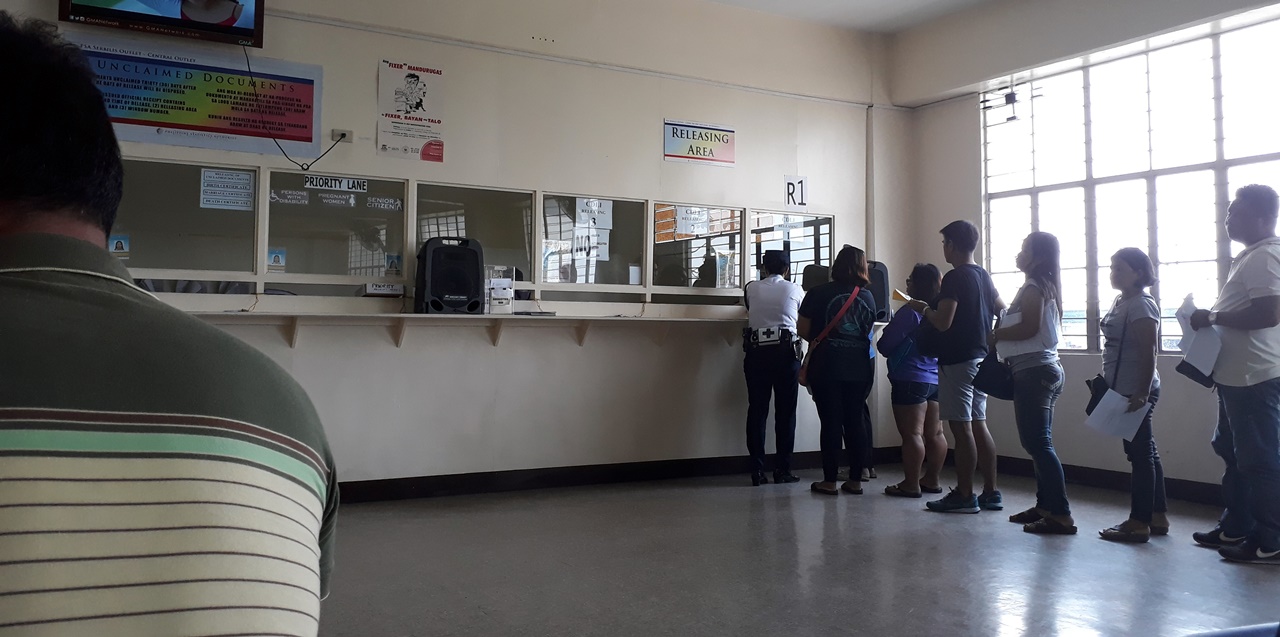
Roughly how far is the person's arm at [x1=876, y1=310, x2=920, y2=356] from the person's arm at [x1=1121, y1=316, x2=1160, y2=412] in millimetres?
1498

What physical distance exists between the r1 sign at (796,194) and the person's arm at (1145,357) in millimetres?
3057

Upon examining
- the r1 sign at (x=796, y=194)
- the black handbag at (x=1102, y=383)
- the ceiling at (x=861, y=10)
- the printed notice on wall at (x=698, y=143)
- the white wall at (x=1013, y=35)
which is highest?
the ceiling at (x=861, y=10)

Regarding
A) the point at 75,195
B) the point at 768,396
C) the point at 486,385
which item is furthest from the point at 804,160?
the point at 75,195

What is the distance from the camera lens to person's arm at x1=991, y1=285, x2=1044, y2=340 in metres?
4.34

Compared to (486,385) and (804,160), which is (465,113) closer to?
(486,385)

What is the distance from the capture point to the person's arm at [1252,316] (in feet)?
12.2

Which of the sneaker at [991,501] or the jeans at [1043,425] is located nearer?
the jeans at [1043,425]

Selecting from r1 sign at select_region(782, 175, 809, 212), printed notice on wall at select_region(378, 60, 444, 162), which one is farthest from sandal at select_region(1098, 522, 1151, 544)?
printed notice on wall at select_region(378, 60, 444, 162)

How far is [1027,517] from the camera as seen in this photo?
4.59 metres

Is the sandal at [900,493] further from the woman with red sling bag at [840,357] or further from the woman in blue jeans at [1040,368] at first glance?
the woman in blue jeans at [1040,368]

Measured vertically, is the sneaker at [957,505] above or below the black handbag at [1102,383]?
below

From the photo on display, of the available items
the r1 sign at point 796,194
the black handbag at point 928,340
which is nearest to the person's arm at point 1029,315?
the black handbag at point 928,340

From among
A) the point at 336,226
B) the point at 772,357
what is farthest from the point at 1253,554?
the point at 336,226

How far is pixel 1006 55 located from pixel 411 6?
4288 millimetres
